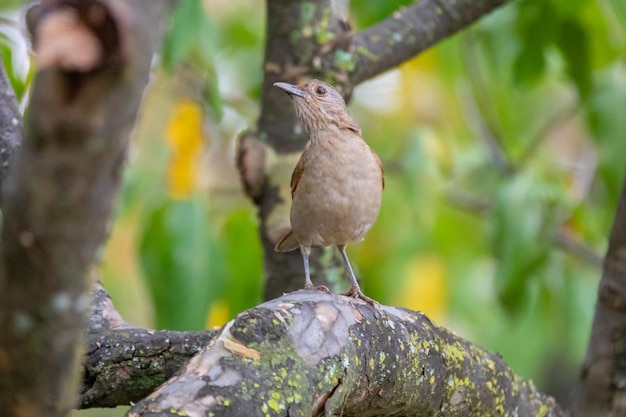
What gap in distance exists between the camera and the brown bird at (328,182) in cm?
340

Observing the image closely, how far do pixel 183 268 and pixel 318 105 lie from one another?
98 centimetres

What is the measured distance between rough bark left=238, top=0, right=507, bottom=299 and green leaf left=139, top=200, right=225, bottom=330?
0.89 ft

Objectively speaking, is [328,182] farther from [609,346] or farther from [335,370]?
[335,370]

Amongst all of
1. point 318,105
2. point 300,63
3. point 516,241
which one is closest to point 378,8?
point 300,63

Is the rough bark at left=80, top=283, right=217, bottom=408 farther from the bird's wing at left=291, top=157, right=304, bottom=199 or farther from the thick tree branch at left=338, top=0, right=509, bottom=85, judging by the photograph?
the thick tree branch at left=338, top=0, right=509, bottom=85

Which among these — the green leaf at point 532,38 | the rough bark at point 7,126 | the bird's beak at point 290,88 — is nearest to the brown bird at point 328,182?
the bird's beak at point 290,88

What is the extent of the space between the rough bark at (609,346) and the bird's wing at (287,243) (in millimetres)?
1256

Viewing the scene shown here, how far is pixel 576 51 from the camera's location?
171 inches

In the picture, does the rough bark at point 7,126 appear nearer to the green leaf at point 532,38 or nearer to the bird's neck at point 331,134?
the bird's neck at point 331,134

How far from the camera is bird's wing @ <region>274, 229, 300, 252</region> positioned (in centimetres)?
364

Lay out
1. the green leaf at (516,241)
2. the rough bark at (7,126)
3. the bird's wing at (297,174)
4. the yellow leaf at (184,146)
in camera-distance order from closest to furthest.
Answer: the rough bark at (7,126), the bird's wing at (297,174), the green leaf at (516,241), the yellow leaf at (184,146)

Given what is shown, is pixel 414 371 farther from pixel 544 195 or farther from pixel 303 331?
pixel 544 195

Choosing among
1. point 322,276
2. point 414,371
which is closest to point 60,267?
point 414,371

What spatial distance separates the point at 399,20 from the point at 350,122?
51 centimetres
